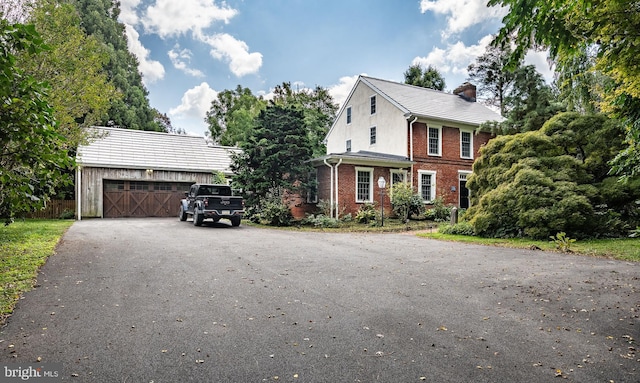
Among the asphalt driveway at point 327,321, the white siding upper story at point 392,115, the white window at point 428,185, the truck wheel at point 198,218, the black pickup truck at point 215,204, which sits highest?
the white siding upper story at point 392,115

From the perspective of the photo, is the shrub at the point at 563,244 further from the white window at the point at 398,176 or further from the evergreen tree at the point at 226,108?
the evergreen tree at the point at 226,108

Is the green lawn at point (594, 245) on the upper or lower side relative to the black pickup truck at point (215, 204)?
lower

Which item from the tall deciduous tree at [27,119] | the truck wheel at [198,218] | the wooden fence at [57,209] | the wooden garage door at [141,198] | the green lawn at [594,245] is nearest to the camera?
the tall deciduous tree at [27,119]

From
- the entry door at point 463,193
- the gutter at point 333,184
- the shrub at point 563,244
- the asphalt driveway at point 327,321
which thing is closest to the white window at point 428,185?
the entry door at point 463,193

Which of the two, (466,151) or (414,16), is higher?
(414,16)

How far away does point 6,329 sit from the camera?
380cm

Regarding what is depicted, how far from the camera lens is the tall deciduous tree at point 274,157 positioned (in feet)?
60.2

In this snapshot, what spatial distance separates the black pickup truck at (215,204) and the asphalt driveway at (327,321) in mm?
7686

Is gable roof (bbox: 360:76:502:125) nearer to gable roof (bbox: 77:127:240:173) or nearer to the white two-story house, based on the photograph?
the white two-story house

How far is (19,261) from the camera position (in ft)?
23.3

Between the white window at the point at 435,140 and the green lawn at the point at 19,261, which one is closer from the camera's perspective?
the green lawn at the point at 19,261

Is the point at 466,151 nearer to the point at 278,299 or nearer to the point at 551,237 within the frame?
the point at 551,237

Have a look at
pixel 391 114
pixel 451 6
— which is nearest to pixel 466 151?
pixel 391 114

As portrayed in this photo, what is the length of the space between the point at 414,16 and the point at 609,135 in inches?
388
